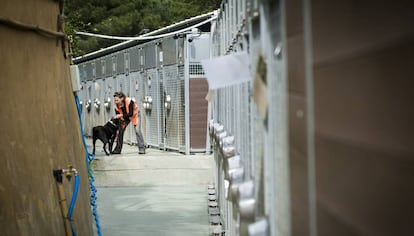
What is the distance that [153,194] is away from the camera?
13398 millimetres

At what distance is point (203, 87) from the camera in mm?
19906

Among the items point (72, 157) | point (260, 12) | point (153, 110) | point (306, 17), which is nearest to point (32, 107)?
point (72, 157)

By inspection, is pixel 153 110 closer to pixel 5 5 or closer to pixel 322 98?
pixel 5 5

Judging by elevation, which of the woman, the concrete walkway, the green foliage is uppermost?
the green foliage

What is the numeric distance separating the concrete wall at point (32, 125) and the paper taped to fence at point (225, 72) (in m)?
2.27

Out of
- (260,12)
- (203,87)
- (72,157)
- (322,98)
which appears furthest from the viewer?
(203,87)

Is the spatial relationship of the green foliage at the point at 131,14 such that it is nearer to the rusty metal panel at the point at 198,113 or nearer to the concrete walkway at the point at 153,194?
the rusty metal panel at the point at 198,113

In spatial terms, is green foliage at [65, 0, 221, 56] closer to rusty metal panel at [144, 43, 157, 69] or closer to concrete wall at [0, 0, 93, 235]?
rusty metal panel at [144, 43, 157, 69]

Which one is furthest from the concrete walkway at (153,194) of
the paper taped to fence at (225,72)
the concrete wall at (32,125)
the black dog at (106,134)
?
the paper taped to fence at (225,72)

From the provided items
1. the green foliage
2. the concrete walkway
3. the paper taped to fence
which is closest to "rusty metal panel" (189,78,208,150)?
the concrete walkway

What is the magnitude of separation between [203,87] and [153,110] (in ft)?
11.1

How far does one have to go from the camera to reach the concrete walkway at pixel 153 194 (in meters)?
10.3

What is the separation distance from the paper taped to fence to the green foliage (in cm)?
4330

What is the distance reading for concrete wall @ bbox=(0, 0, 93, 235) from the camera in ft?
18.1
